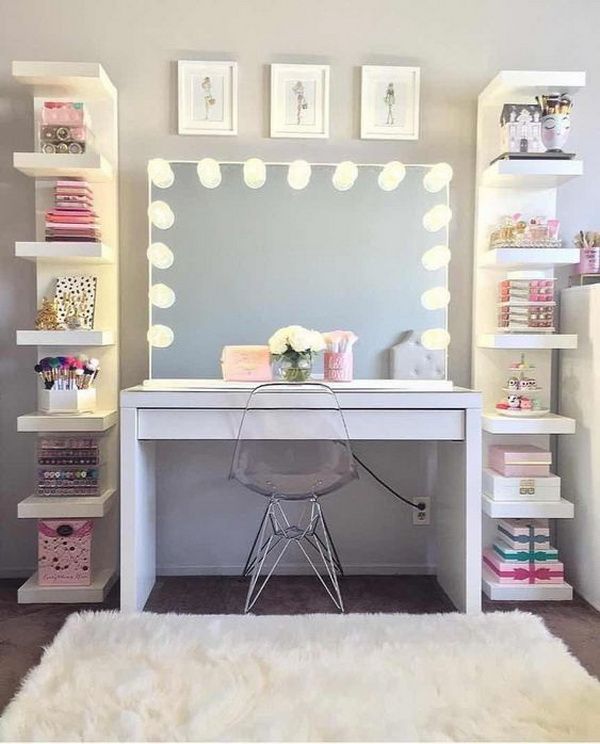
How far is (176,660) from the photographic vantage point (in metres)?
2.07

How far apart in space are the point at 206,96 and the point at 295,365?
47.4 inches

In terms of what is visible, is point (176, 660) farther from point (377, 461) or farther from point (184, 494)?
point (377, 461)

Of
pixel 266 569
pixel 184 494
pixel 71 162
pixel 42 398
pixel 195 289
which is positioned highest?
pixel 71 162

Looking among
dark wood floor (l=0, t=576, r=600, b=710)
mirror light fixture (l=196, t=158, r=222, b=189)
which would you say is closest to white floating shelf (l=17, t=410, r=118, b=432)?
dark wood floor (l=0, t=576, r=600, b=710)

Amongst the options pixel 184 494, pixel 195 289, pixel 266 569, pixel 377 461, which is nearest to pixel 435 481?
pixel 377 461

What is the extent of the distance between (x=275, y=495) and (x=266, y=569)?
2.29 ft

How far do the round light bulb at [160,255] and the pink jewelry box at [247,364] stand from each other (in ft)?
1.54

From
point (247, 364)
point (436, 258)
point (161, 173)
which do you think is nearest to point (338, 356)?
point (247, 364)

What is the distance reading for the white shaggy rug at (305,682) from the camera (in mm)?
Result: 1730

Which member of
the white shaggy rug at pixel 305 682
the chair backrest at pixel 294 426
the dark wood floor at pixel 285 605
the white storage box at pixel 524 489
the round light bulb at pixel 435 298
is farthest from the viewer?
the round light bulb at pixel 435 298

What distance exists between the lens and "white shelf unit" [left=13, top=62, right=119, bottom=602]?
105 inches

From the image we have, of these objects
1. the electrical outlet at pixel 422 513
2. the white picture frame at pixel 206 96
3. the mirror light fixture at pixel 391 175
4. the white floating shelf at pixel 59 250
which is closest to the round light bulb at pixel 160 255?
the white floating shelf at pixel 59 250

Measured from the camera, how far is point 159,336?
115 inches

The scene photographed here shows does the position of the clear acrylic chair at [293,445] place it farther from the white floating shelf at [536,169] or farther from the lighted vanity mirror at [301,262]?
the white floating shelf at [536,169]
